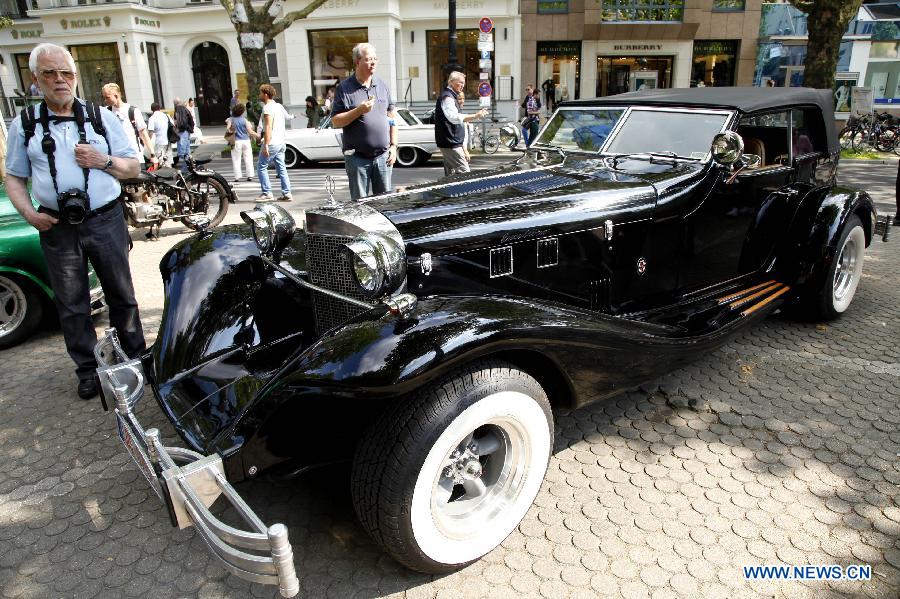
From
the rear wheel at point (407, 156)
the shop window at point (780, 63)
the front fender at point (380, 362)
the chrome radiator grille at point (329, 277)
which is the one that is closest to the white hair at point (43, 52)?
the chrome radiator grille at point (329, 277)

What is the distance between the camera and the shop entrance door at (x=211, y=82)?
25.6 metres

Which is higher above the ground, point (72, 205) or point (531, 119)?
point (531, 119)

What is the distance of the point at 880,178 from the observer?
12477 mm

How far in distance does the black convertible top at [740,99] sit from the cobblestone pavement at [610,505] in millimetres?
1772

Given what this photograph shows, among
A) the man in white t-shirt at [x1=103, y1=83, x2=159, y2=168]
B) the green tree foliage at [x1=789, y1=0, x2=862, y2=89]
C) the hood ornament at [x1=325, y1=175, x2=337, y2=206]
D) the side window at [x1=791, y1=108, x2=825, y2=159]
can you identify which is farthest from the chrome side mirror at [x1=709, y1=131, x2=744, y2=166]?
the green tree foliage at [x1=789, y1=0, x2=862, y2=89]

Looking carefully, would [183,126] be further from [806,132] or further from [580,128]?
[806,132]

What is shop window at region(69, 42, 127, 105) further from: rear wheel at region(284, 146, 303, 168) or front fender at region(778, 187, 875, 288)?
front fender at region(778, 187, 875, 288)

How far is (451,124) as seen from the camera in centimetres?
742

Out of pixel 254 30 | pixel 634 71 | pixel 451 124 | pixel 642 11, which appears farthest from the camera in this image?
pixel 634 71

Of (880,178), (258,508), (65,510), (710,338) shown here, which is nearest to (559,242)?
(710,338)

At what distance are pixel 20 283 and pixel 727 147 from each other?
5.03 m

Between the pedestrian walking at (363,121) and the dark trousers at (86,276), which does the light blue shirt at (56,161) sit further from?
the pedestrian walking at (363,121)

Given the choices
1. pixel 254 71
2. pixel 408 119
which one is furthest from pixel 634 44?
pixel 254 71

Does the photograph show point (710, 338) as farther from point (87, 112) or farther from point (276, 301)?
point (87, 112)
